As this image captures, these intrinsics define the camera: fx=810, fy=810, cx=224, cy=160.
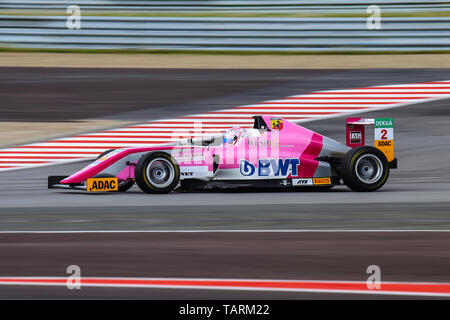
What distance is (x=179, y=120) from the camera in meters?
14.4

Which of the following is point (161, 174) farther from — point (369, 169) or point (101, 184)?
point (369, 169)

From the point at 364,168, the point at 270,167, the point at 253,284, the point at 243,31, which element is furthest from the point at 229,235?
the point at 243,31

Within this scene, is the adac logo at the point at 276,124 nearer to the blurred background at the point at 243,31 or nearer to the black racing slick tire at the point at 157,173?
the black racing slick tire at the point at 157,173

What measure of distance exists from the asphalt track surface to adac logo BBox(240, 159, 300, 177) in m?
0.27

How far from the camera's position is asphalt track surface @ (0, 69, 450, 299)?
215 inches

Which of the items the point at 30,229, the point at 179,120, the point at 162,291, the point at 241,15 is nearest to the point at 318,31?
the point at 241,15

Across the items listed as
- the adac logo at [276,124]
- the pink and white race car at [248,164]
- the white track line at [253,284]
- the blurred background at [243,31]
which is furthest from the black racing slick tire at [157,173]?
the blurred background at [243,31]

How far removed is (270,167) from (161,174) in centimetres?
134

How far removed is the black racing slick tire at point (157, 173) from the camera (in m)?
9.62

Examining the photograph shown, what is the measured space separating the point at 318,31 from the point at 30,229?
12655mm

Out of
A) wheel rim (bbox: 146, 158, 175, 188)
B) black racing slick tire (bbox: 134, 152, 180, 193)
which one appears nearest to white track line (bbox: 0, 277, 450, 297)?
black racing slick tire (bbox: 134, 152, 180, 193)

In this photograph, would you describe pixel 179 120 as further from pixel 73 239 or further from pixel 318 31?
pixel 73 239

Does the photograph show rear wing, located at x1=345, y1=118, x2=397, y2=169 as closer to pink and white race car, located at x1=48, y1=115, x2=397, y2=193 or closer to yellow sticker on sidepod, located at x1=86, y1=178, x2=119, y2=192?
pink and white race car, located at x1=48, y1=115, x2=397, y2=193

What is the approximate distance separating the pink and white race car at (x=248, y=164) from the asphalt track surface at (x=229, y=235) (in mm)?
188
